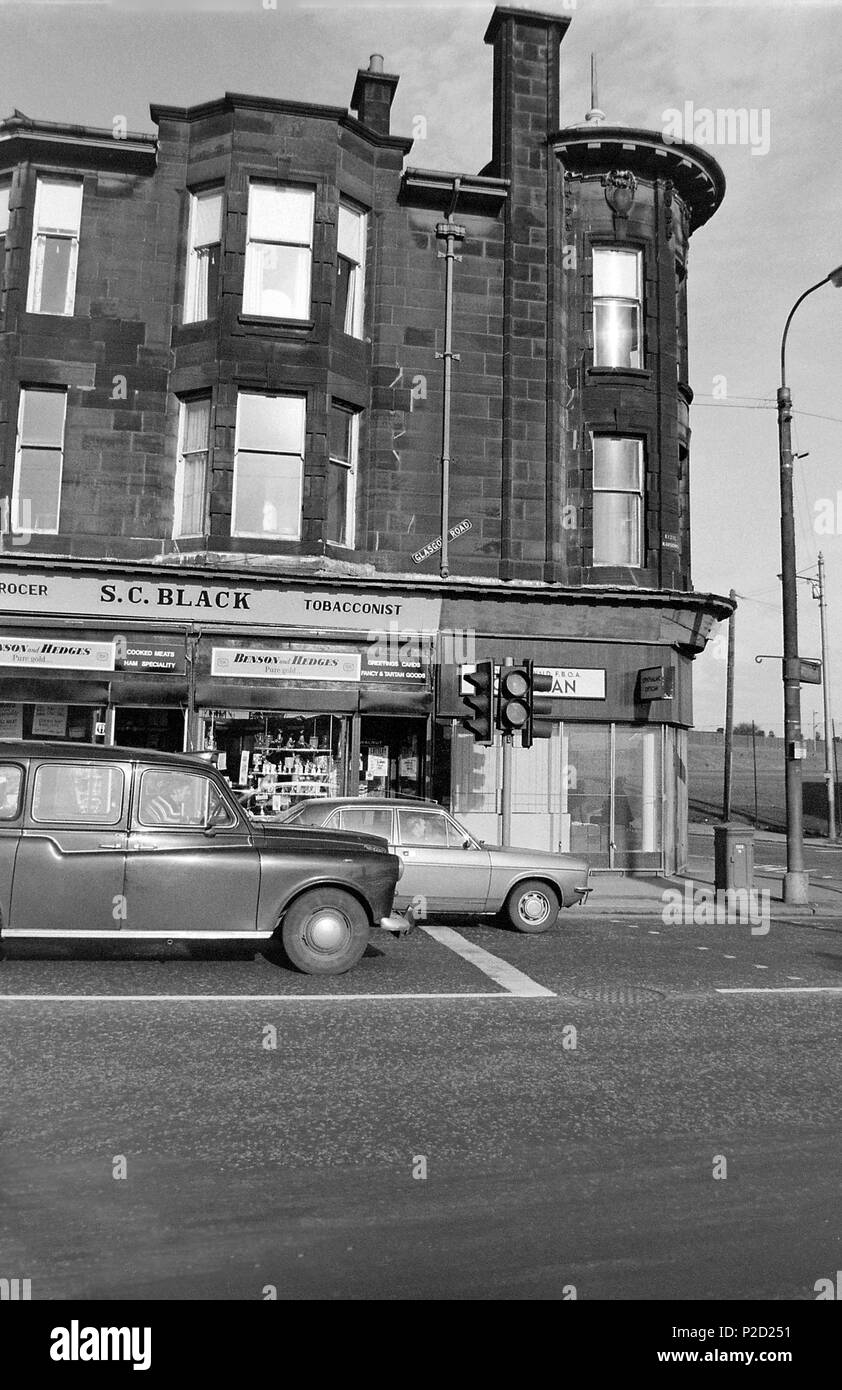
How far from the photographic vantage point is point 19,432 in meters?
18.8

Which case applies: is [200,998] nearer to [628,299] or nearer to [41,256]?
[41,256]

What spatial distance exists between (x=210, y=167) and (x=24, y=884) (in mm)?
15374

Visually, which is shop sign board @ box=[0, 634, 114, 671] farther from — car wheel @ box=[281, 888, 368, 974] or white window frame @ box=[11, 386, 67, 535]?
car wheel @ box=[281, 888, 368, 974]

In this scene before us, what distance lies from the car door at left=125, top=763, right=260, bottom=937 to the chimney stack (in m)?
16.8

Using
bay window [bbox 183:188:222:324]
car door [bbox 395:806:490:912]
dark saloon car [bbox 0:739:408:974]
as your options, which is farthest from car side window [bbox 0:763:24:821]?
bay window [bbox 183:188:222:324]

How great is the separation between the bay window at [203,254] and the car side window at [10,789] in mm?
12665

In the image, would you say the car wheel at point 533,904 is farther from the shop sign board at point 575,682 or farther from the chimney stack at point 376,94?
the chimney stack at point 376,94

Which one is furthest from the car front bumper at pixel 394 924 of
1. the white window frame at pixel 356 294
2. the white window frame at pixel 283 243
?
the white window frame at pixel 356 294

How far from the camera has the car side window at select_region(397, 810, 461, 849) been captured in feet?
41.5

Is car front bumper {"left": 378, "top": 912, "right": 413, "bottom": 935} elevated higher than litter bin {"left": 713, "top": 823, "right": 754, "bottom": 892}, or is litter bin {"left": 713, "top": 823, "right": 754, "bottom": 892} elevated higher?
litter bin {"left": 713, "top": 823, "right": 754, "bottom": 892}

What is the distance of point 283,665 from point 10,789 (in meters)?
9.88

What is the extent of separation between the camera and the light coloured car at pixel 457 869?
12.6m
